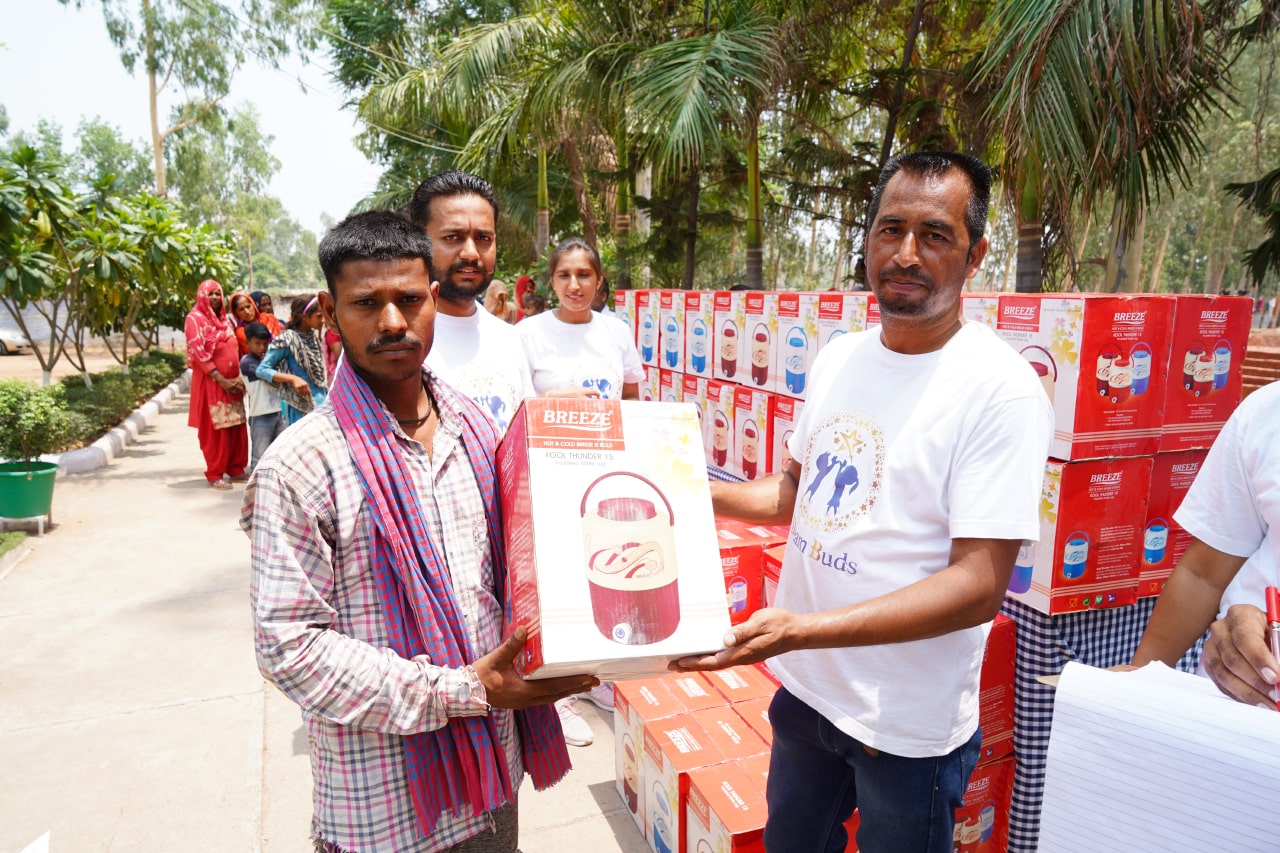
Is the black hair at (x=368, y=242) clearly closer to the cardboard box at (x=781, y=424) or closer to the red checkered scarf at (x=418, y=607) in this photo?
the red checkered scarf at (x=418, y=607)

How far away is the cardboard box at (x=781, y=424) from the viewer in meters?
3.14

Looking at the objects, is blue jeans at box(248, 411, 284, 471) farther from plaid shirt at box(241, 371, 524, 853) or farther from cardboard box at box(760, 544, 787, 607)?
plaid shirt at box(241, 371, 524, 853)

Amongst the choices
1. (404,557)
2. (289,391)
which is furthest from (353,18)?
(404,557)

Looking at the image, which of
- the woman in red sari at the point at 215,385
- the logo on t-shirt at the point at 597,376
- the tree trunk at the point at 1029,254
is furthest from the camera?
the woman in red sari at the point at 215,385

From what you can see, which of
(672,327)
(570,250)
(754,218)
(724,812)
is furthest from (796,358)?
(754,218)

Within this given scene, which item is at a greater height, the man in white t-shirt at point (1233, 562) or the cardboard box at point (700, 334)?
the cardboard box at point (700, 334)

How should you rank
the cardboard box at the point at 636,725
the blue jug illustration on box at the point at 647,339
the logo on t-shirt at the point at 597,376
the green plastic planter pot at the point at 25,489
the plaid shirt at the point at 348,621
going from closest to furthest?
the plaid shirt at the point at 348,621 → the cardboard box at the point at 636,725 → the logo on t-shirt at the point at 597,376 → the blue jug illustration on box at the point at 647,339 → the green plastic planter pot at the point at 25,489

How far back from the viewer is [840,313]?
291 cm

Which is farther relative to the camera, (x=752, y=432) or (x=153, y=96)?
(x=153, y=96)

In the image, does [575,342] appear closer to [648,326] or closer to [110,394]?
[648,326]

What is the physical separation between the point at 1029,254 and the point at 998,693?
312 centimetres

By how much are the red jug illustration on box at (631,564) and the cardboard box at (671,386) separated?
9.55 feet

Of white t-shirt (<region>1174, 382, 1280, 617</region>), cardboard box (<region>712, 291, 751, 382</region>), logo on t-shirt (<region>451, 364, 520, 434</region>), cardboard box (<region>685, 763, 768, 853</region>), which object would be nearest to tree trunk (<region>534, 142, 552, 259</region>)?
cardboard box (<region>712, 291, 751, 382</region>)

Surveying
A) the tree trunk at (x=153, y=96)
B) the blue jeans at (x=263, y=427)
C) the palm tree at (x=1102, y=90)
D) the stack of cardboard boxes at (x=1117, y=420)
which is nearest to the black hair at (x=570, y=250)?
the stack of cardboard boxes at (x=1117, y=420)
